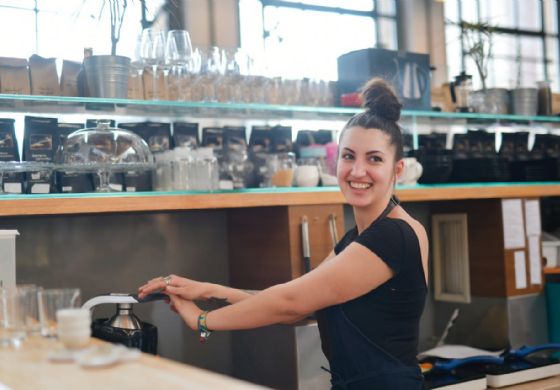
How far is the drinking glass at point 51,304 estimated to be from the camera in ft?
5.68

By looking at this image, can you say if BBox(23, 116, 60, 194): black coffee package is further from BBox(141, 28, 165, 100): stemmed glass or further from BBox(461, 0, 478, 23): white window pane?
BBox(461, 0, 478, 23): white window pane

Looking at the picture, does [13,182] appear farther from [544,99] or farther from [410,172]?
[544,99]

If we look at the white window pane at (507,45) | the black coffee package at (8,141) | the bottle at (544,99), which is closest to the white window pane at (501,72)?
the white window pane at (507,45)

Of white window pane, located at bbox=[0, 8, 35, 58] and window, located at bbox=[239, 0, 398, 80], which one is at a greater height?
window, located at bbox=[239, 0, 398, 80]

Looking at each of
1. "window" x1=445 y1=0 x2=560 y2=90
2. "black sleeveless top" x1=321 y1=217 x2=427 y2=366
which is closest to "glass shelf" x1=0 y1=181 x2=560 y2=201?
"black sleeveless top" x1=321 y1=217 x2=427 y2=366

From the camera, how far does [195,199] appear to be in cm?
266

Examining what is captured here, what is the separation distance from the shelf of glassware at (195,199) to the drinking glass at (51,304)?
639 millimetres

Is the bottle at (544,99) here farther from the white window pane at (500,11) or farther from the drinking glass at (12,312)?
the white window pane at (500,11)

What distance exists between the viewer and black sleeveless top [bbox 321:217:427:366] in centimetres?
211

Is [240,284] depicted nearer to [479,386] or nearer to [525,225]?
[479,386]

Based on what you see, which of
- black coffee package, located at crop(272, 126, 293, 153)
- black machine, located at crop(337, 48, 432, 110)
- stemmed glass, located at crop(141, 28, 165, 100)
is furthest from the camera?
black machine, located at crop(337, 48, 432, 110)

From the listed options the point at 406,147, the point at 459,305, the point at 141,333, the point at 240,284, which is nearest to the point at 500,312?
the point at 459,305

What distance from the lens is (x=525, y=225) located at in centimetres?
369

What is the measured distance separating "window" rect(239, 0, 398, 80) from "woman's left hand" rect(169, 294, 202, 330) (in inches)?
71.3
